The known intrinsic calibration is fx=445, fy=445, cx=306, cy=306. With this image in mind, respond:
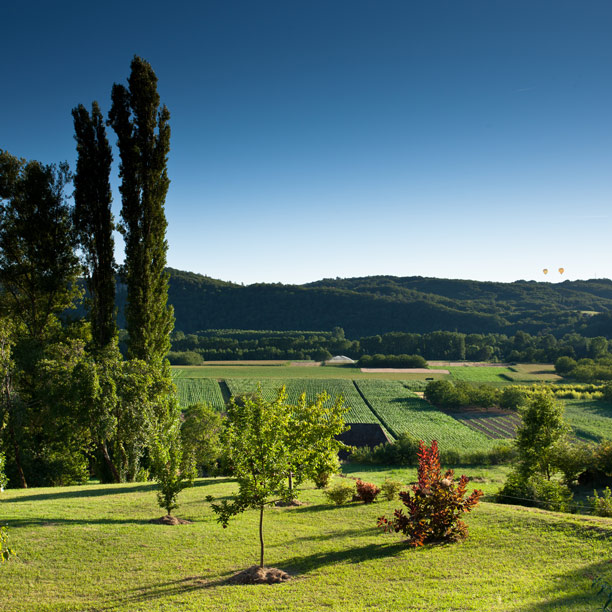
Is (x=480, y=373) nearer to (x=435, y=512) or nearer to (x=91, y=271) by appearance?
(x=91, y=271)

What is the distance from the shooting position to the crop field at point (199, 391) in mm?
80375

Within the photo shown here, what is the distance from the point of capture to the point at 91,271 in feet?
97.5

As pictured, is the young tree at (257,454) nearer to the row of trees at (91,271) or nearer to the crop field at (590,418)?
the row of trees at (91,271)

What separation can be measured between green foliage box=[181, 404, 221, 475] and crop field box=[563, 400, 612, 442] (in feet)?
139

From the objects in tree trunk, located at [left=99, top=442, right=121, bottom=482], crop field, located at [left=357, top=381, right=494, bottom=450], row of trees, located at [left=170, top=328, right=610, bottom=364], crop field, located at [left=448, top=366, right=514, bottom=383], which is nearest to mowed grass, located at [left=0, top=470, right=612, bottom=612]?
tree trunk, located at [left=99, top=442, right=121, bottom=482]

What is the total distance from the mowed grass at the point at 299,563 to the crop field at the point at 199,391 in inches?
2466

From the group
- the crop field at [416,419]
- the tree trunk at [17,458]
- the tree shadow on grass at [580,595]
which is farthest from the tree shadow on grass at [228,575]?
the crop field at [416,419]

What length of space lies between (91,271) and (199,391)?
6109 cm

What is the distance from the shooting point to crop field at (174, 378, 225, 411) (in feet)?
264

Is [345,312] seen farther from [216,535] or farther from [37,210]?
[216,535]

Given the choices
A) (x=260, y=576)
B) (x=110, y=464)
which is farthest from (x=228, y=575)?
(x=110, y=464)

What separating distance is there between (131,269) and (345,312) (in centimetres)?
16321

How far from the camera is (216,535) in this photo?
14672 millimetres

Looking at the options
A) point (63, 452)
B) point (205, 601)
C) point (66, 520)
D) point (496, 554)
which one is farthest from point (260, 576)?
point (63, 452)
